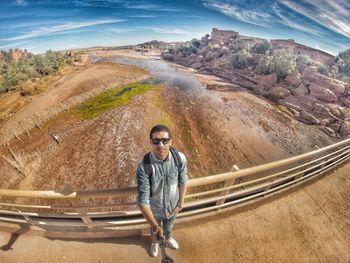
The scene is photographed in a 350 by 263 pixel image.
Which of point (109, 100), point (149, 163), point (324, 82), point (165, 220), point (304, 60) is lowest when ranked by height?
point (109, 100)

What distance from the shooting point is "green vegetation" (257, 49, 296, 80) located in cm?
3002

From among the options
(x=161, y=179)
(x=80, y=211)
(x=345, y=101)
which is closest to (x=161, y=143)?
(x=161, y=179)

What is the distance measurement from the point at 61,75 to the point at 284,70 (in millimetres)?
30152

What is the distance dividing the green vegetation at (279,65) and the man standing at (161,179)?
32826 millimetres

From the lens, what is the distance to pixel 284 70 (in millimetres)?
29938

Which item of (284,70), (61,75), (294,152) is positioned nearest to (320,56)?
(284,70)

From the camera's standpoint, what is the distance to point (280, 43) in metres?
72.4

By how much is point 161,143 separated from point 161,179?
44 cm

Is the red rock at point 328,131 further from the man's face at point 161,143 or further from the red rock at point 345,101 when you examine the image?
the man's face at point 161,143

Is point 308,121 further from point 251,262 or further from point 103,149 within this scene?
point 251,262

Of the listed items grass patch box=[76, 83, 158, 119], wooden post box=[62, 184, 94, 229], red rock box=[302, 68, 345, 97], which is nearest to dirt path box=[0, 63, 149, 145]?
grass patch box=[76, 83, 158, 119]

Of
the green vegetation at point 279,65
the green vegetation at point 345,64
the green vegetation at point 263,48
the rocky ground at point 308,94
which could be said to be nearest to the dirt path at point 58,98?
the rocky ground at point 308,94

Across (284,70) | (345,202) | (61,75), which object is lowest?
(61,75)

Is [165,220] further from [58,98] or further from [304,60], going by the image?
[304,60]
